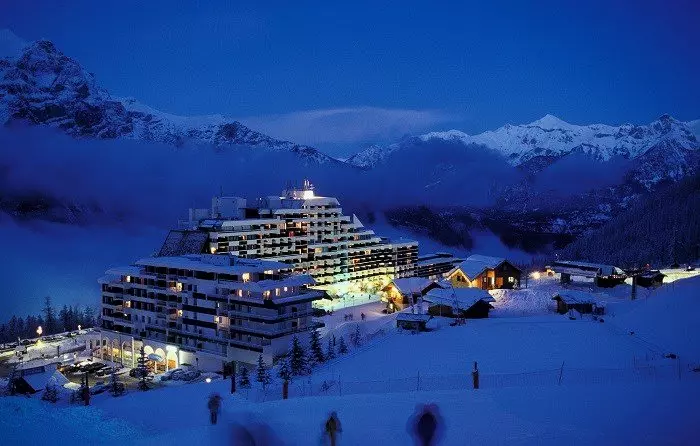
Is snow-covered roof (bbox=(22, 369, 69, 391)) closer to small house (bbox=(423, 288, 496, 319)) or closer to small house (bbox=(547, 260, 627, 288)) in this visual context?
small house (bbox=(423, 288, 496, 319))

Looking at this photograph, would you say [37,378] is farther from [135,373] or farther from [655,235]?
[655,235]

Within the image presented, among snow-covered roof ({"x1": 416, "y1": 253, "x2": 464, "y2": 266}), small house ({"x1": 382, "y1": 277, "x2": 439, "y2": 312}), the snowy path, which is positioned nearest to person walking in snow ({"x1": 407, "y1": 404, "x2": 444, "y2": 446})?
the snowy path

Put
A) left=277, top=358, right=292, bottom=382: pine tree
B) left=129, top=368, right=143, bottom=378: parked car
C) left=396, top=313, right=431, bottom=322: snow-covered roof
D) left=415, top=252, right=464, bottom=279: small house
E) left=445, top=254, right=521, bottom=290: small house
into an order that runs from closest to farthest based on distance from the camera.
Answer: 1. left=277, top=358, right=292, bottom=382: pine tree
2. left=396, top=313, right=431, bottom=322: snow-covered roof
3. left=129, top=368, right=143, bottom=378: parked car
4. left=445, top=254, right=521, bottom=290: small house
5. left=415, top=252, right=464, bottom=279: small house

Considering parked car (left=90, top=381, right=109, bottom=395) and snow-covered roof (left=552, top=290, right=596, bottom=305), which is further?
snow-covered roof (left=552, top=290, right=596, bottom=305)

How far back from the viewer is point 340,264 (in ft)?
244

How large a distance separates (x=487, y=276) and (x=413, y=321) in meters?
22.7

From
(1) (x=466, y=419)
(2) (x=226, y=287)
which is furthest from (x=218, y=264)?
(1) (x=466, y=419)

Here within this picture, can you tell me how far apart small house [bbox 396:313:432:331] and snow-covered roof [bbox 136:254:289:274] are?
10144 mm

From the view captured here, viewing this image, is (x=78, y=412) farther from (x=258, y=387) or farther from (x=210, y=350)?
(x=210, y=350)

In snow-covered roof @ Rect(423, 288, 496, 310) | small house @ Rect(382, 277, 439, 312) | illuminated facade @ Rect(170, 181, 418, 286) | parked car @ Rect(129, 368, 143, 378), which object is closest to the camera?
parked car @ Rect(129, 368, 143, 378)

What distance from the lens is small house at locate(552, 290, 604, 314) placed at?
144 ft

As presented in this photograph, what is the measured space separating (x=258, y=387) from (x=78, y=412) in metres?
10.2

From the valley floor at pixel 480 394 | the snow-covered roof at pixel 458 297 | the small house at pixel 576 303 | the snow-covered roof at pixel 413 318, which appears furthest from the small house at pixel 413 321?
the small house at pixel 576 303

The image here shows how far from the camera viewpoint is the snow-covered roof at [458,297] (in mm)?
45562
